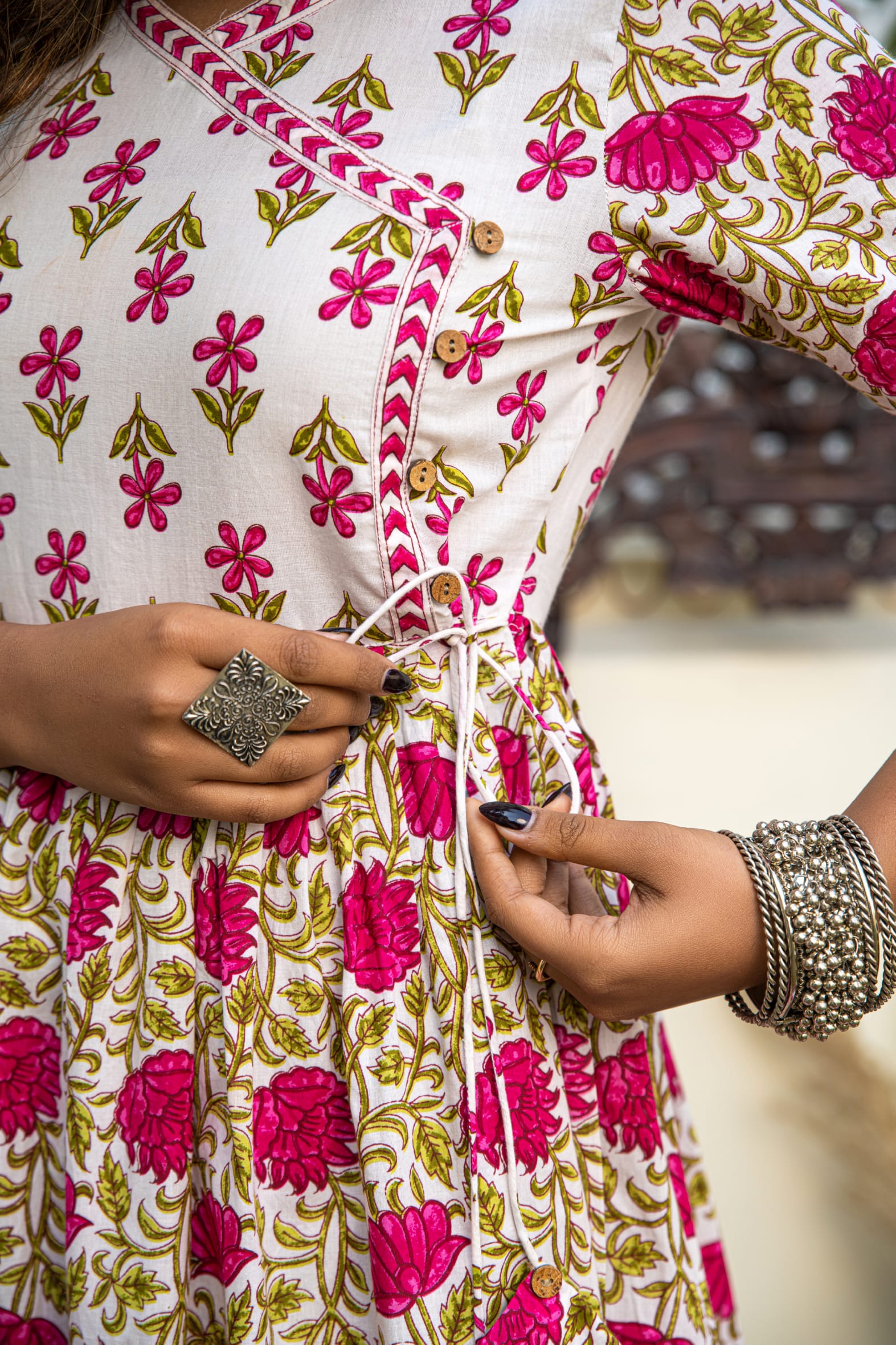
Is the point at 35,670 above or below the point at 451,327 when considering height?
below

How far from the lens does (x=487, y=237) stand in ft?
1.62

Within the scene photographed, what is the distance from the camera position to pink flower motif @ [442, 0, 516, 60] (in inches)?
20.5

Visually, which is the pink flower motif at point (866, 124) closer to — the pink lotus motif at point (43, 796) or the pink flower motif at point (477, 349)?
the pink flower motif at point (477, 349)

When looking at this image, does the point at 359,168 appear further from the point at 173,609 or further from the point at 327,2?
the point at 173,609

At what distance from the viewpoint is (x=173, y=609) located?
0.49 meters

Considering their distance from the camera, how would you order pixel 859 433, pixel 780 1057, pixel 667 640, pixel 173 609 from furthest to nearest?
pixel 667 640 < pixel 859 433 < pixel 780 1057 < pixel 173 609

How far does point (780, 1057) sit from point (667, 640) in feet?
5.78

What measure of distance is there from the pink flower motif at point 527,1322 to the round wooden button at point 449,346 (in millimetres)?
453

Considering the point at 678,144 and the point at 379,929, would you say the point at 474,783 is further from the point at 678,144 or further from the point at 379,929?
the point at 678,144


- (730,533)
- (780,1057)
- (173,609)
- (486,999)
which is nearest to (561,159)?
(173,609)

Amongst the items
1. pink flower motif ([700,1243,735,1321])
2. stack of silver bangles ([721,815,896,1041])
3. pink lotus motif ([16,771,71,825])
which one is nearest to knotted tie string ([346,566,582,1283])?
stack of silver bangles ([721,815,896,1041])

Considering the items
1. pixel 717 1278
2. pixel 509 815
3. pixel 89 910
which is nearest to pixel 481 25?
pixel 509 815

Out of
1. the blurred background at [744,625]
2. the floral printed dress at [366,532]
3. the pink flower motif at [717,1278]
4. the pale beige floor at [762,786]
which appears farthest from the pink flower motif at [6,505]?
the pale beige floor at [762,786]

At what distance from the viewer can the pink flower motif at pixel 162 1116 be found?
0.53 metres
